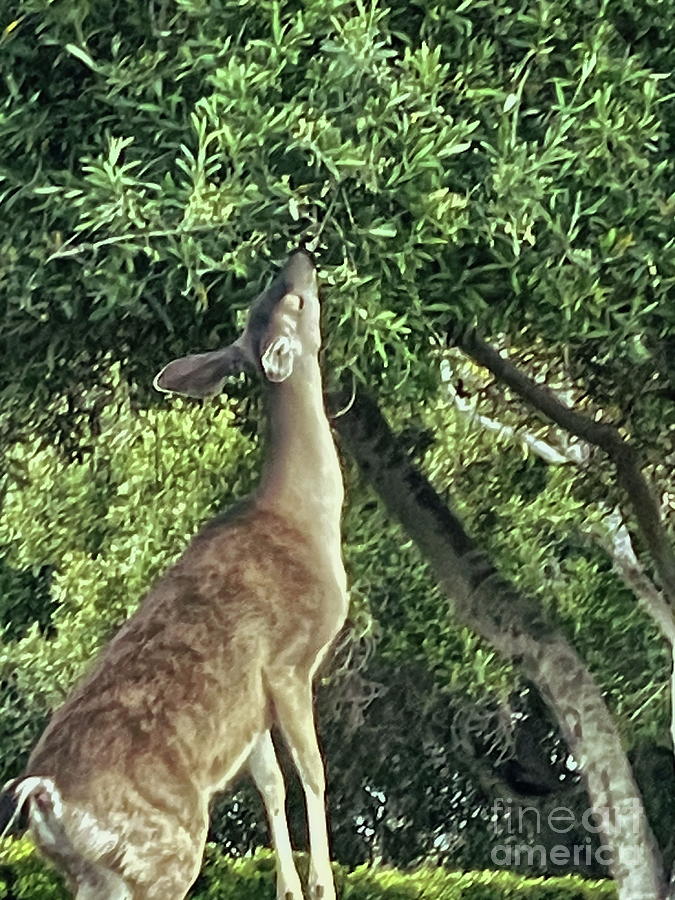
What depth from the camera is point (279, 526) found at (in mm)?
7148

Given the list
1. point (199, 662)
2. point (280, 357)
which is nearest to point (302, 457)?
point (280, 357)

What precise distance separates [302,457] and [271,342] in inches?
26.2

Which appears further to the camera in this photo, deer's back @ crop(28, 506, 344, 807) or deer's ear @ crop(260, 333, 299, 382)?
deer's ear @ crop(260, 333, 299, 382)

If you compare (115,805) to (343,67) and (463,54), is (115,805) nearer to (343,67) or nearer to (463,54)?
(343,67)

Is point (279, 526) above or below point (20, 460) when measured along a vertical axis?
below

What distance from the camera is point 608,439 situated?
885cm

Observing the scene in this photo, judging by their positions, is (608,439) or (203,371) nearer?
(203,371)

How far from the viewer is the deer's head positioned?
6867mm

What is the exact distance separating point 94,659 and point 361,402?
98.5 inches

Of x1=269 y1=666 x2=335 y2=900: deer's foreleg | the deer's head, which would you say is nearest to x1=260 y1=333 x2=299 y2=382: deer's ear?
the deer's head

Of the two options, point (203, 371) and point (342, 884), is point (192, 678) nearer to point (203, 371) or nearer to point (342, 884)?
point (203, 371)

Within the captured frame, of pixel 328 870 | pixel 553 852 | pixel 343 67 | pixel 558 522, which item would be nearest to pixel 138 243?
pixel 343 67

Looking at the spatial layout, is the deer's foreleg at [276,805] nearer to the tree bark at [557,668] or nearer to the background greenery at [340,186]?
the background greenery at [340,186]

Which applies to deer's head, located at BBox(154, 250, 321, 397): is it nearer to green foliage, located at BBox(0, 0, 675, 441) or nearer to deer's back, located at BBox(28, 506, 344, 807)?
green foliage, located at BBox(0, 0, 675, 441)
